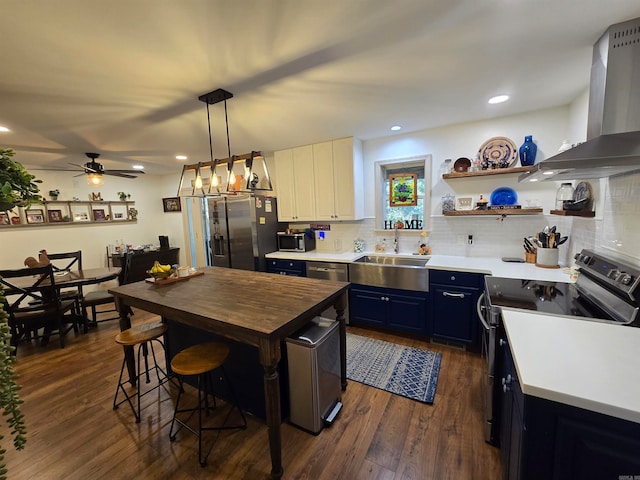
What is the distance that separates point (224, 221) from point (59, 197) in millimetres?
3289

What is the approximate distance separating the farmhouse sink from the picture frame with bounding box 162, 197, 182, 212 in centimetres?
470

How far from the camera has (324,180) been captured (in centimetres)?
371

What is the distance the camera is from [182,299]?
1954 mm

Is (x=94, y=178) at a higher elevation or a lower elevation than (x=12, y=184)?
higher

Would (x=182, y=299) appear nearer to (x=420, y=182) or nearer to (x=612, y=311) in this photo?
(x=612, y=311)

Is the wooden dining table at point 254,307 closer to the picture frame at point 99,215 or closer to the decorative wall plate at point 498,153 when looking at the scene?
the decorative wall plate at point 498,153

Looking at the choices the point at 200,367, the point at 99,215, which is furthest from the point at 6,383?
the point at 99,215

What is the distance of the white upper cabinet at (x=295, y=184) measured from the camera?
12.6ft

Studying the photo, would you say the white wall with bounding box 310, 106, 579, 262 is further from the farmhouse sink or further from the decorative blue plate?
the farmhouse sink

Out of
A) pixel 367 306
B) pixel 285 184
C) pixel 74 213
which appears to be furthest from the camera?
pixel 74 213

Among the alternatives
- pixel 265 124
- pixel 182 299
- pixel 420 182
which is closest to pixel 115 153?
pixel 265 124

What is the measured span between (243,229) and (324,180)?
1.38 meters

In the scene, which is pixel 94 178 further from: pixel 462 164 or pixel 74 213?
pixel 462 164

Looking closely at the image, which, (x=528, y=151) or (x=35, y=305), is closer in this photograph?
(x=528, y=151)
